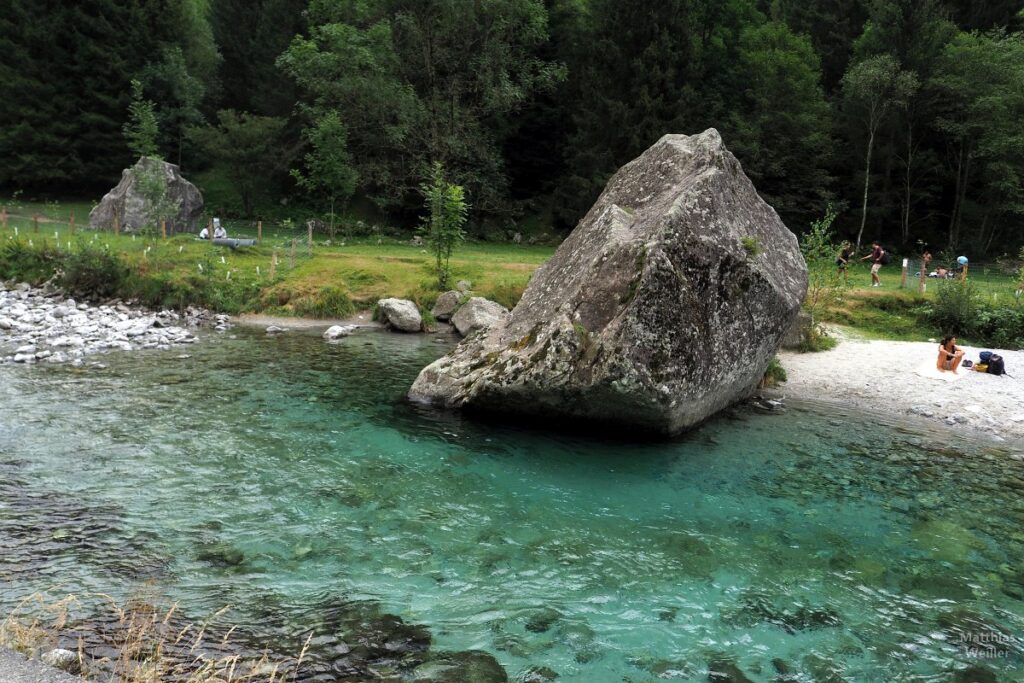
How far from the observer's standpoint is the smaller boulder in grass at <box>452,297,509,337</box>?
1091 inches

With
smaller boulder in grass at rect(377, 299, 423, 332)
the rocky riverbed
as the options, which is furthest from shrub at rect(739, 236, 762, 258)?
the rocky riverbed

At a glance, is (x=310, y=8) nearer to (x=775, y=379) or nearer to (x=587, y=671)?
(x=775, y=379)

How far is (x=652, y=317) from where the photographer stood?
14.4m

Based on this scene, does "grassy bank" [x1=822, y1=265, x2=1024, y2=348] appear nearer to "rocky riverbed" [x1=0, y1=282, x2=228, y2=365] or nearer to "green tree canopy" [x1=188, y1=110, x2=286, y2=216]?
"rocky riverbed" [x1=0, y1=282, x2=228, y2=365]

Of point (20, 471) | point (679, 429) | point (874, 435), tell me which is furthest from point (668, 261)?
point (20, 471)

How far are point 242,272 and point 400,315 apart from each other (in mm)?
8728

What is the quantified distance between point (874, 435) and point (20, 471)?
17705 mm

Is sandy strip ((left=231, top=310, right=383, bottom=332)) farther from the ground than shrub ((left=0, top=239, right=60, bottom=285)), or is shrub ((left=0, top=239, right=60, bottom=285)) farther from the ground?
shrub ((left=0, top=239, right=60, bottom=285))

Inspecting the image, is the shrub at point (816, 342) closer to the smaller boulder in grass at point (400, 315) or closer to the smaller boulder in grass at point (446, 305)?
the smaller boulder in grass at point (446, 305)

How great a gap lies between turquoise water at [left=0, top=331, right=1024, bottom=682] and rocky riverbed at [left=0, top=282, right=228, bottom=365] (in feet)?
14.0

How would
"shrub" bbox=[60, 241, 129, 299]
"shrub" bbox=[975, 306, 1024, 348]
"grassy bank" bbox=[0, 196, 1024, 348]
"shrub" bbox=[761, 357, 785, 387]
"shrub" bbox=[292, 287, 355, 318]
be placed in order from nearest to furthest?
"shrub" bbox=[761, 357, 785, 387]
"shrub" bbox=[975, 306, 1024, 348]
"grassy bank" bbox=[0, 196, 1024, 348]
"shrub" bbox=[60, 241, 129, 299]
"shrub" bbox=[292, 287, 355, 318]

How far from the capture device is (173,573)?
8.84 metres

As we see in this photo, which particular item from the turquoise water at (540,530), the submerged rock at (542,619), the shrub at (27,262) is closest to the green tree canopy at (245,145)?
the shrub at (27,262)

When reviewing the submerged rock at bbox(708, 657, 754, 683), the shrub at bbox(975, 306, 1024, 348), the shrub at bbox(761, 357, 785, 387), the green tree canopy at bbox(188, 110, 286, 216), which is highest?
the green tree canopy at bbox(188, 110, 286, 216)
